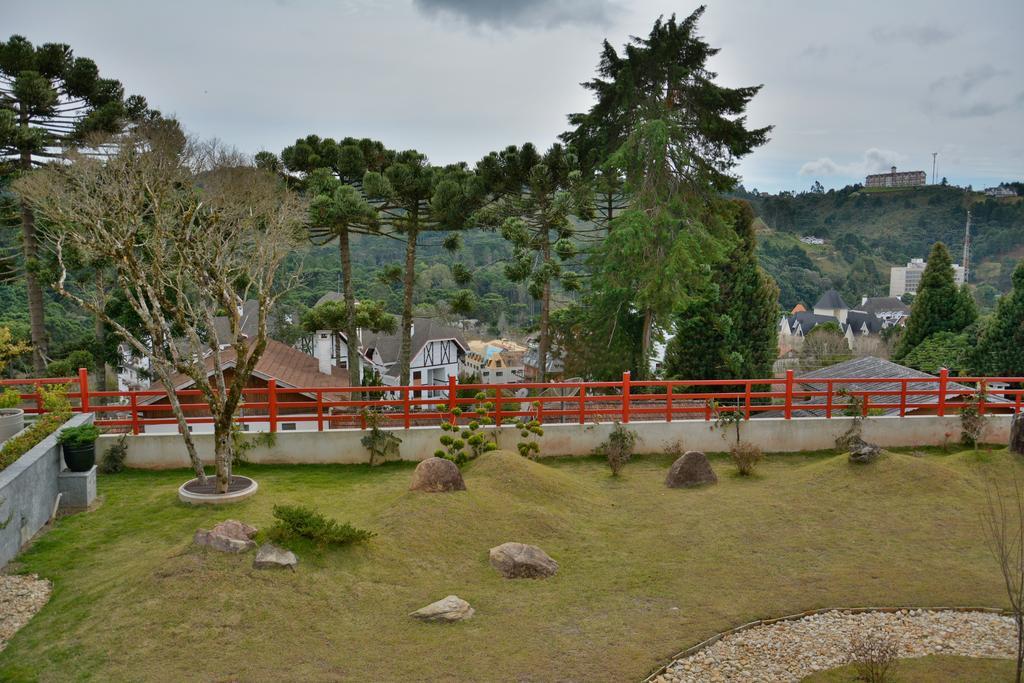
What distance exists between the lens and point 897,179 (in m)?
140

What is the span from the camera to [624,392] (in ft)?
39.9

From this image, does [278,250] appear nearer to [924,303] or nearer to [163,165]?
[163,165]

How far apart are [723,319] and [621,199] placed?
635cm

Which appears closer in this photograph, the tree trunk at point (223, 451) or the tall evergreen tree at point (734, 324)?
the tree trunk at point (223, 451)

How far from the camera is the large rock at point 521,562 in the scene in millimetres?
7289

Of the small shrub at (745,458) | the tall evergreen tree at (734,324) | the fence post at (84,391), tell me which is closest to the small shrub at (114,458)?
the fence post at (84,391)

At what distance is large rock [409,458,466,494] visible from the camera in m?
8.76

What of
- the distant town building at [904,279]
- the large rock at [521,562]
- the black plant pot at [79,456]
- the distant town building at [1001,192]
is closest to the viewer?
the large rock at [521,562]

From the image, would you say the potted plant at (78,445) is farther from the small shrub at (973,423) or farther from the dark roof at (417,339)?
the dark roof at (417,339)

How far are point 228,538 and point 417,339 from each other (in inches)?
1502

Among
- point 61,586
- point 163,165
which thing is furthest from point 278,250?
point 61,586

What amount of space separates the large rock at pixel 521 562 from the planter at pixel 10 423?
7.18 meters

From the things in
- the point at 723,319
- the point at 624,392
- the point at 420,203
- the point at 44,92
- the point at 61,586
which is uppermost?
the point at 44,92

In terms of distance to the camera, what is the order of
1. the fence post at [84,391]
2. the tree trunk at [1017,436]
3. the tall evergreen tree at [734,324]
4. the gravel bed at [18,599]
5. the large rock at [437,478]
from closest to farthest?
1. the gravel bed at [18,599]
2. the large rock at [437,478]
3. the fence post at [84,391]
4. the tree trunk at [1017,436]
5. the tall evergreen tree at [734,324]
